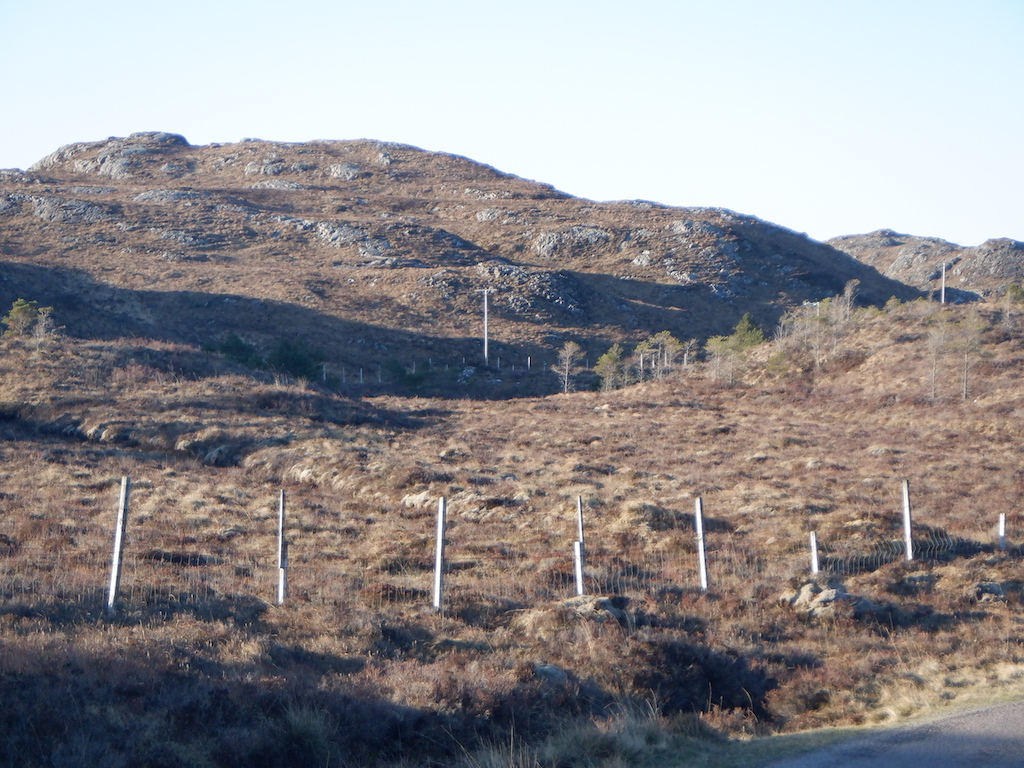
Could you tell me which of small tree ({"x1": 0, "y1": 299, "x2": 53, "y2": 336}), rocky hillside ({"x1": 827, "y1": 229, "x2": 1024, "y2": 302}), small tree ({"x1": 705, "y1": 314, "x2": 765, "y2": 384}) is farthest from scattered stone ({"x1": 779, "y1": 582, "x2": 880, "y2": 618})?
rocky hillside ({"x1": 827, "y1": 229, "x2": 1024, "y2": 302})

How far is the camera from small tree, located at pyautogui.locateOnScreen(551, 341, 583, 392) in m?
55.8

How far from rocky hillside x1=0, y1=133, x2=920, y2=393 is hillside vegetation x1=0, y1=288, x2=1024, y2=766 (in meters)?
28.6

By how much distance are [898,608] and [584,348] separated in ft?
185

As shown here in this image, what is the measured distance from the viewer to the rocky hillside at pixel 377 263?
63094mm

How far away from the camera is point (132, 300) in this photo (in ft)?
207

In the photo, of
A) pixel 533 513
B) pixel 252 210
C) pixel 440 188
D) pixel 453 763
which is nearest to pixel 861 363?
pixel 533 513

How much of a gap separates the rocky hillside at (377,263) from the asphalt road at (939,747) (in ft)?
169

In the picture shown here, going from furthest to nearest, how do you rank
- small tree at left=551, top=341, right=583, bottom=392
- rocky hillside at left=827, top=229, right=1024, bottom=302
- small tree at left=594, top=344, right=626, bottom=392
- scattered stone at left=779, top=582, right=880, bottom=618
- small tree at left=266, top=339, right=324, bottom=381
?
rocky hillside at left=827, top=229, right=1024, bottom=302 → small tree at left=551, top=341, right=583, bottom=392 → small tree at left=594, top=344, right=626, bottom=392 → small tree at left=266, top=339, right=324, bottom=381 → scattered stone at left=779, top=582, right=880, bottom=618

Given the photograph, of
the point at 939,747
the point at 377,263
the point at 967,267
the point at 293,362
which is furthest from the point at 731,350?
the point at 967,267

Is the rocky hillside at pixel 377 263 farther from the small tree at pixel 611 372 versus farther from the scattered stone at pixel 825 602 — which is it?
the scattered stone at pixel 825 602

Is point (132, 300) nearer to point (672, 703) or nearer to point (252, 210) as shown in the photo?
point (252, 210)

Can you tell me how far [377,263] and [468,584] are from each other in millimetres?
69442

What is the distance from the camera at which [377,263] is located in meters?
79.5

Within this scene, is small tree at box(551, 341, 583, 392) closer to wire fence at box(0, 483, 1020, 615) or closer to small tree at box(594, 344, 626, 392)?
small tree at box(594, 344, 626, 392)
